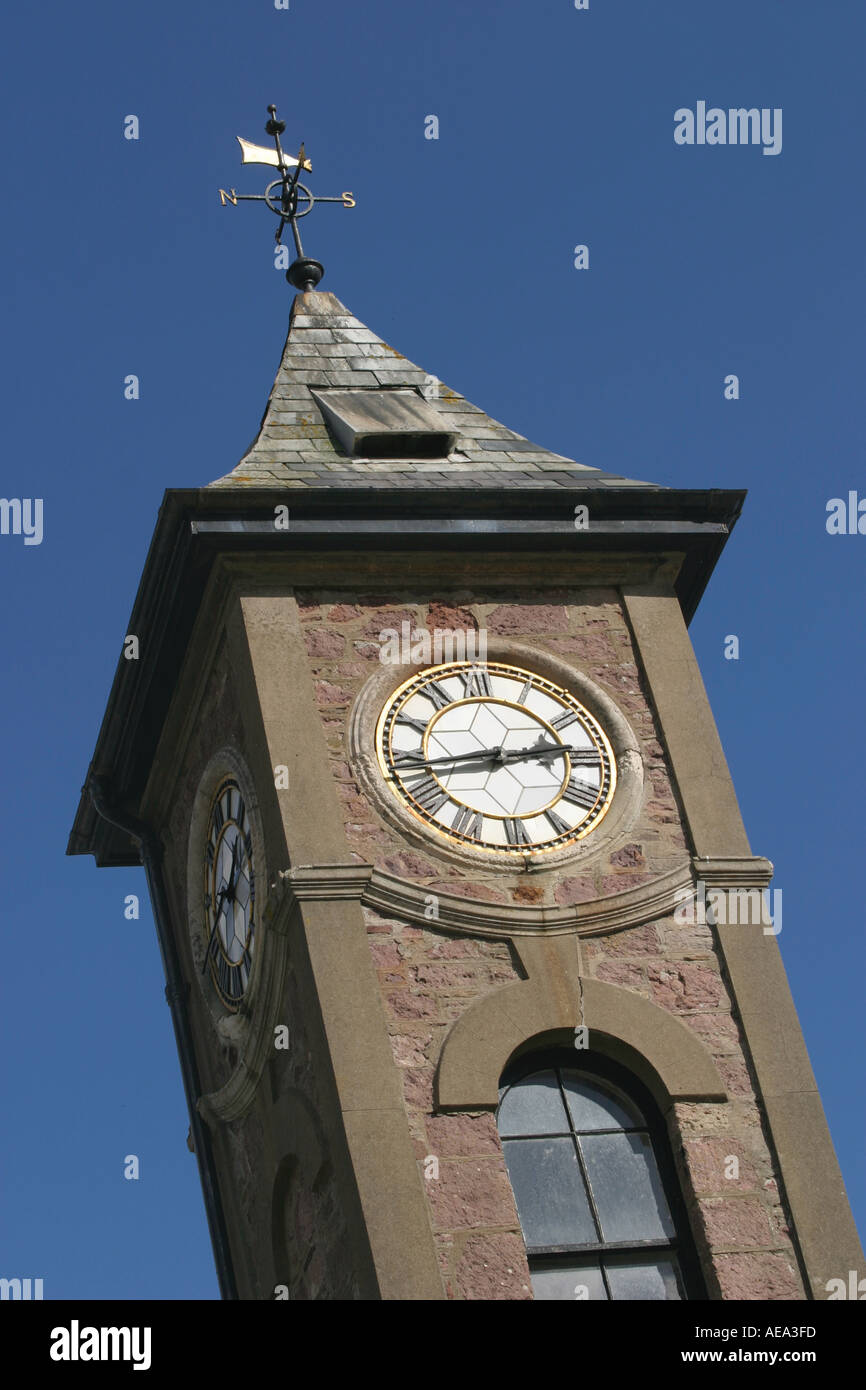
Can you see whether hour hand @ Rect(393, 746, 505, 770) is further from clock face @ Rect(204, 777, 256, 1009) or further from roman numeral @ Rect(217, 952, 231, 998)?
roman numeral @ Rect(217, 952, 231, 998)

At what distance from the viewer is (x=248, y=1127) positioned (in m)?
19.7

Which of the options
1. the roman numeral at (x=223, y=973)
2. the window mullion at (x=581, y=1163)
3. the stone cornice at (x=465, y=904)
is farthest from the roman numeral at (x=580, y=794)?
the roman numeral at (x=223, y=973)

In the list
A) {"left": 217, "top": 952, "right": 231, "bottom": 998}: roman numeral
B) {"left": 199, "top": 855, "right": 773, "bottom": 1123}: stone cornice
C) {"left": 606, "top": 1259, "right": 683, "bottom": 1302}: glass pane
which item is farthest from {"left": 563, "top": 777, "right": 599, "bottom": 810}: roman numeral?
{"left": 606, "top": 1259, "right": 683, "bottom": 1302}: glass pane

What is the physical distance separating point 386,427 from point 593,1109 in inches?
226

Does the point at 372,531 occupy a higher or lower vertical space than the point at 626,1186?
higher

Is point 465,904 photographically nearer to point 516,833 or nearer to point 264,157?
point 516,833

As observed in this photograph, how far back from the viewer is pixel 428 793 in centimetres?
1916

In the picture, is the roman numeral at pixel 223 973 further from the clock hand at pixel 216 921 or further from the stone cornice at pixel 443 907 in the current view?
the stone cornice at pixel 443 907

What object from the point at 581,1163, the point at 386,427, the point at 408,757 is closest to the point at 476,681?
the point at 408,757

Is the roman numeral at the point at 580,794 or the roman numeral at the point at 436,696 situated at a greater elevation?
the roman numeral at the point at 436,696

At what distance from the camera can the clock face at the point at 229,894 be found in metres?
19.7

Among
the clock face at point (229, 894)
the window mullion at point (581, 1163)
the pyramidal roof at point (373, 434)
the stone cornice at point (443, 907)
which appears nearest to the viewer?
the window mullion at point (581, 1163)
